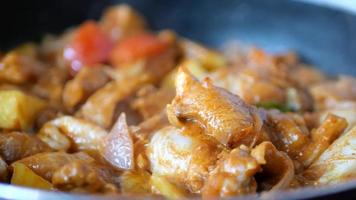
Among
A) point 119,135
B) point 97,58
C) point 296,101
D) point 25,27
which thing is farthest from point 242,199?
point 25,27

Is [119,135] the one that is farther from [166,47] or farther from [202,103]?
[166,47]

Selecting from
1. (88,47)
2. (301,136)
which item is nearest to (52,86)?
(88,47)

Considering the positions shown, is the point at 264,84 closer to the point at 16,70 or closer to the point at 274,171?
the point at 274,171

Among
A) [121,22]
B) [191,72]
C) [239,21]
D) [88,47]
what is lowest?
[191,72]

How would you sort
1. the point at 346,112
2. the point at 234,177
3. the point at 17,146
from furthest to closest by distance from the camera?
1. the point at 346,112
2. the point at 17,146
3. the point at 234,177

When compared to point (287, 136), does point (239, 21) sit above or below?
above

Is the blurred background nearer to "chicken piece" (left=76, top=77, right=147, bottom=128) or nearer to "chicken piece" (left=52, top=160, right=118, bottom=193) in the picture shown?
"chicken piece" (left=76, top=77, right=147, bottom=128)

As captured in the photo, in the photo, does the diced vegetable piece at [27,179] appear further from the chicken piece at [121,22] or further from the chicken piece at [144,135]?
the chicken piece at [121,22]
